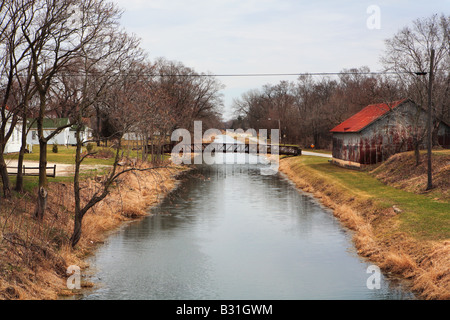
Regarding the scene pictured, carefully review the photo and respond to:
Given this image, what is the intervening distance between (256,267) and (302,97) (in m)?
111

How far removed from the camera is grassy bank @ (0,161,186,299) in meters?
14.9

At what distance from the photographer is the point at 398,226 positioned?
21.7 m

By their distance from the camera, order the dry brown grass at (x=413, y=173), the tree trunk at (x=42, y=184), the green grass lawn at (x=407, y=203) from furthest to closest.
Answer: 1. the dry brown grass at (x=413, y=173)
2. the tree trunk at (x=42, y=184)
3. the green grass lawn at (x=407, y=203)

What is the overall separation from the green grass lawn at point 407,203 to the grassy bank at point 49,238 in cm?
1038

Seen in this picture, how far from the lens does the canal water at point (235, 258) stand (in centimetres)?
1623

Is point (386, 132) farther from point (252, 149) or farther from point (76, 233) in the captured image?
point (252, 149)

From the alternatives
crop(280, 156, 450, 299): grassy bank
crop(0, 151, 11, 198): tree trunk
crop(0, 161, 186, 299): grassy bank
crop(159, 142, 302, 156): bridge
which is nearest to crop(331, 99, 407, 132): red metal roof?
crop(280, 156, 450, 299): grassy bank

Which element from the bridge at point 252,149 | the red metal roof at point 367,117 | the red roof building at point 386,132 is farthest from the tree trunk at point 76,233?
the bridge at point 252,149

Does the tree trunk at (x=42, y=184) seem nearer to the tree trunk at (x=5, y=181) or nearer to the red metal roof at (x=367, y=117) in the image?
the tree trunk at (x=5, y=181)

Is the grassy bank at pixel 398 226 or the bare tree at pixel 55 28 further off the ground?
the bare tree at pixel 55 28

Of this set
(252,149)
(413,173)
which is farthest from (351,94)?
(413,173)

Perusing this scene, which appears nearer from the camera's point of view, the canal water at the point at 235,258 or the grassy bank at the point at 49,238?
the grassy bank at the point at 49,238

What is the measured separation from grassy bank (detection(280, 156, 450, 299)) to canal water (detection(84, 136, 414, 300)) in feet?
2.42

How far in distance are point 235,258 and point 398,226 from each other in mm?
7224
